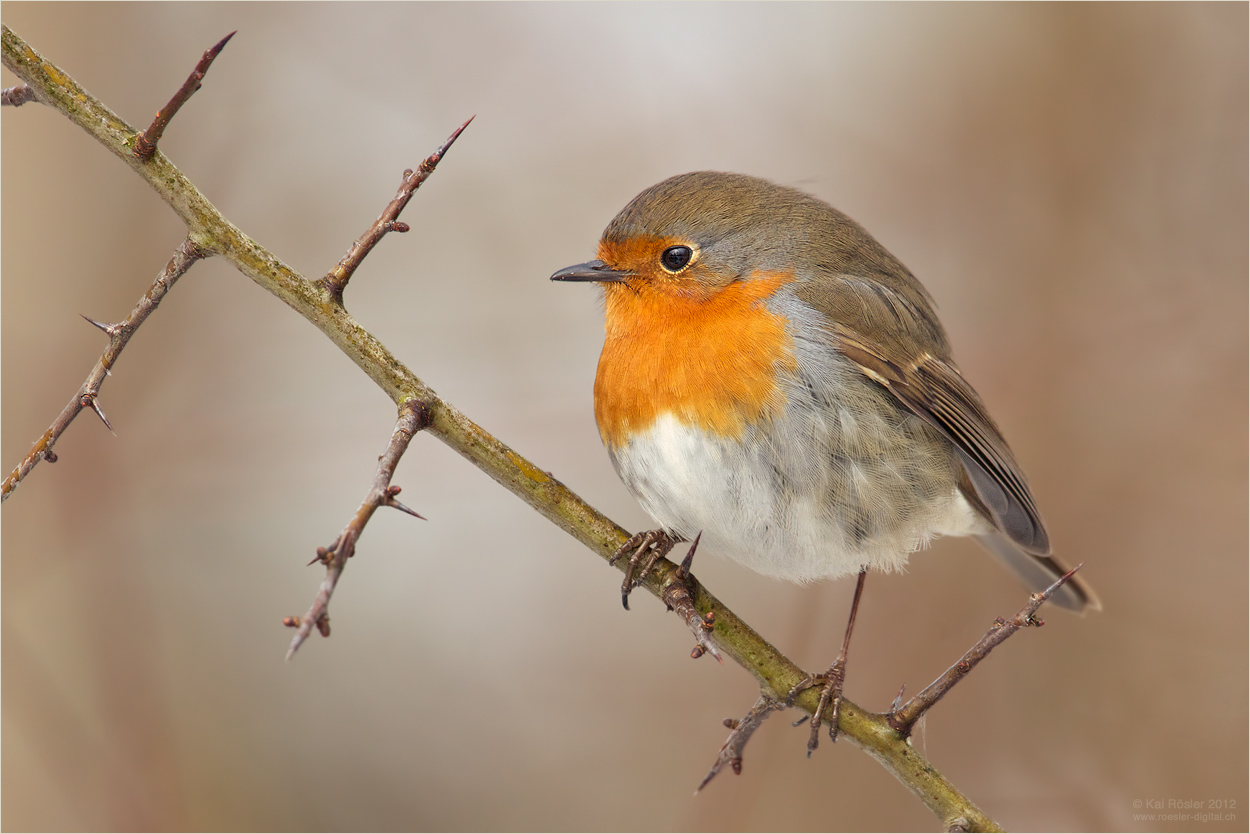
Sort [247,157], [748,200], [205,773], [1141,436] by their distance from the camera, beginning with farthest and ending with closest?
1. [247,157]
2. [1141,436]
3. [205,773]
4. [748,200]

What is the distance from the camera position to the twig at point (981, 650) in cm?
170

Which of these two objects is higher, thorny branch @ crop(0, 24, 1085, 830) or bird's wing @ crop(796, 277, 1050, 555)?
bird's wing @ crop(796, 277, 1050, 555)

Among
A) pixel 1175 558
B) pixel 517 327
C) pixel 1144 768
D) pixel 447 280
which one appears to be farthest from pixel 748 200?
pixel 1144 768

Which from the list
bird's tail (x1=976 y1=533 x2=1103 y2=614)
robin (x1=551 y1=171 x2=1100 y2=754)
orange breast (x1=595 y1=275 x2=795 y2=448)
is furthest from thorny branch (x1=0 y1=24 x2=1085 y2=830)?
bird's tail (x1=976 y1=533 x2=1103 y2=614)

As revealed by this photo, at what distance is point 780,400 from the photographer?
7.98 ft

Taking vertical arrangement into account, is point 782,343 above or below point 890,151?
below

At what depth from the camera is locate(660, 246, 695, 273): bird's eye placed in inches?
106

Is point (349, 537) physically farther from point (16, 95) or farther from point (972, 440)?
point (972, 440)

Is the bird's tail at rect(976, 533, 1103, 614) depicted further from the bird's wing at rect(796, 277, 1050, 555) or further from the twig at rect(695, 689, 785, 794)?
the twig at rect(695, 689, 785, 794)

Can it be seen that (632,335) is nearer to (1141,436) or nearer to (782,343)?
(782,343)

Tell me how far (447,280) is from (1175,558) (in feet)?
10.3

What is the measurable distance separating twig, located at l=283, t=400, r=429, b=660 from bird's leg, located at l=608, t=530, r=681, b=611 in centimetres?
81

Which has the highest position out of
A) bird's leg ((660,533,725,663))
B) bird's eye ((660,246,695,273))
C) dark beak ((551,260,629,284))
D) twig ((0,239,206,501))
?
bird's eye ((660,246,695,273))

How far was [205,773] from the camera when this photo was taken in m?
3.37
